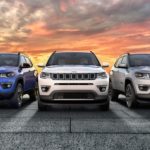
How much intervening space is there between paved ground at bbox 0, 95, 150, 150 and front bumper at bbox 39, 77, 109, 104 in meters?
0.42

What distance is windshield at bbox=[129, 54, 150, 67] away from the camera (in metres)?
14.8

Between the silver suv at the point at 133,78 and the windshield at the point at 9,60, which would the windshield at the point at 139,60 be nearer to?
the silver suv at the point at 133,78

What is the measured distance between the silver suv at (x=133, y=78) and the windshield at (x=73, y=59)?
3.64ft

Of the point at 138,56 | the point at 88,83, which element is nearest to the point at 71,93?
the point at 88,83

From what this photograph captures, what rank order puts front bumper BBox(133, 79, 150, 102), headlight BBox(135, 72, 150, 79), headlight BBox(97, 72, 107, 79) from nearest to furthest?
1. headlight BBox(97, 72, 107, 79)
2. front bumper BBox(133, 79, 150, 102)
3. headlight BBox(135, 72, 150, 79)

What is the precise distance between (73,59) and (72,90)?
74.2 inches

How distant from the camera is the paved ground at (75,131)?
7.41m

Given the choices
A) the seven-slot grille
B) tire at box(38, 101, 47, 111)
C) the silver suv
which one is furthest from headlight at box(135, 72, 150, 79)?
tire at box(38, 101, 47, 111)

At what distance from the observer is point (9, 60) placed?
50.2ft

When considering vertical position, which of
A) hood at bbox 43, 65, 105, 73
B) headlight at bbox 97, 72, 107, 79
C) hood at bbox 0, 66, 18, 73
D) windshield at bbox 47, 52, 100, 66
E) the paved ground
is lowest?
the paved ground

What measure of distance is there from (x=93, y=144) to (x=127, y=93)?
711 centimetres

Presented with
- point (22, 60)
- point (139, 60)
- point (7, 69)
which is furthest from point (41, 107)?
point (139, 60)

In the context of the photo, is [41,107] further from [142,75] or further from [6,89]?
[142,75]

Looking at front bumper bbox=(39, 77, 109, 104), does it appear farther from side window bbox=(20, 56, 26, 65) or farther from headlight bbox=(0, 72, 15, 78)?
side window bbox=(20, 56, 26, 65)
